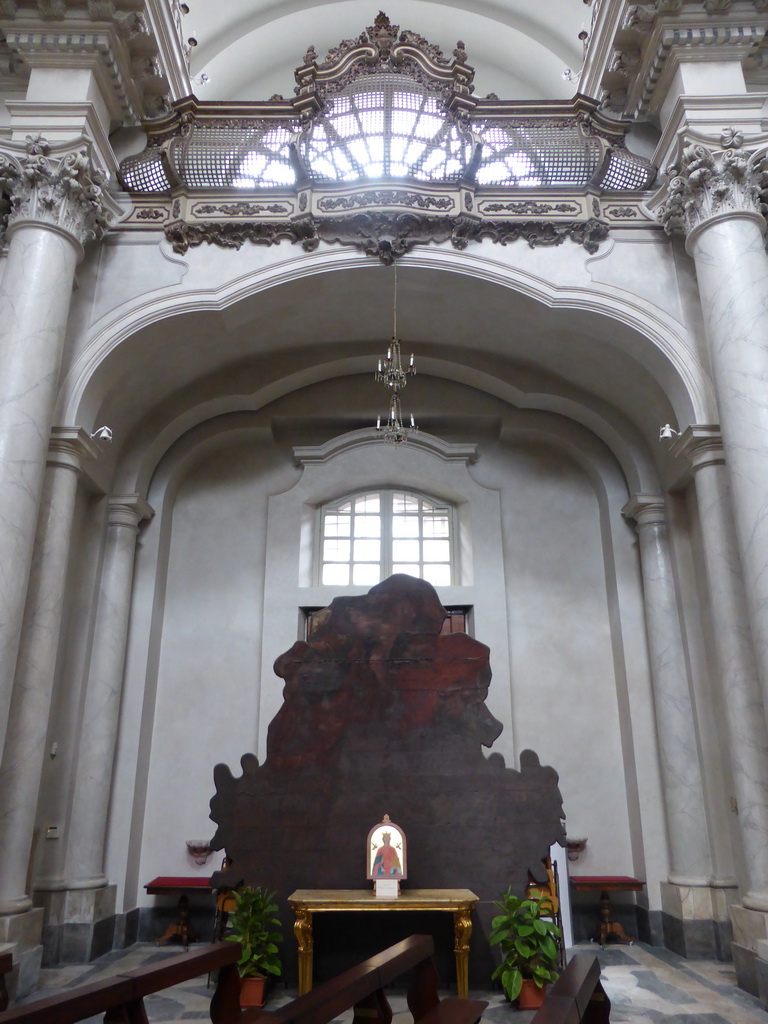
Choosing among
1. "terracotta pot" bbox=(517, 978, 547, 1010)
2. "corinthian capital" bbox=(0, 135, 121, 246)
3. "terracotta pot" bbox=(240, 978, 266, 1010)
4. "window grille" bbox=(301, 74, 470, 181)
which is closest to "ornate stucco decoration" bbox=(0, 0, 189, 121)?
"corinthian capital" bbox=(0, 135, 121, 246)

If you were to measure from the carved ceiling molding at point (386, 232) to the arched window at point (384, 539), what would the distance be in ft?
11.3

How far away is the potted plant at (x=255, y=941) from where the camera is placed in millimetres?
5914

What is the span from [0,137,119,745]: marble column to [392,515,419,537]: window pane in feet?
15.7

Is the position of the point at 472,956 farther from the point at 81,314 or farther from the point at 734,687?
the point at 81,314

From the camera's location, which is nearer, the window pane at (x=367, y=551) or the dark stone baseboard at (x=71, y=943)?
the dark stone baseboard at (x=71, y=943)

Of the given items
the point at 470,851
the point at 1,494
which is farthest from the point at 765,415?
the point at 1,494

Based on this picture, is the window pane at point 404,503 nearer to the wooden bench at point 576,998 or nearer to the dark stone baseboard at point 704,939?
the dark stone baseboard at point 704,939

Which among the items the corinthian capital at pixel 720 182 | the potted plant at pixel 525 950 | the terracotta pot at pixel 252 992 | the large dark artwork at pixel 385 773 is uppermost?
the corinthian capital at pixel 720 182

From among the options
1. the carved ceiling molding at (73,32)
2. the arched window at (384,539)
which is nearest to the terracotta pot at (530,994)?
the arched window at (384,539)

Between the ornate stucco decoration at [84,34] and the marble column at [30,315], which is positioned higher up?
the ornate stucco decoration at [84,34]

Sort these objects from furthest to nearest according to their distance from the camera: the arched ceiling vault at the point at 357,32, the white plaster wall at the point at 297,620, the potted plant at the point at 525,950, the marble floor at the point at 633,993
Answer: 1. the arched ceiling vault at the point at 357,32
2. the white plaster wall at the point at 297,620
3. the potted plant at the point at 525,950
4. the marble floor at the point at 633,993

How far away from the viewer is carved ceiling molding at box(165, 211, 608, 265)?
8359mm

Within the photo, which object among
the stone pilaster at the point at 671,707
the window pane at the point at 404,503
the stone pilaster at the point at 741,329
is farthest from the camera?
the window pane at the point at 404,503

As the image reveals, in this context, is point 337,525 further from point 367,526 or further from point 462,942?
point 462,942
